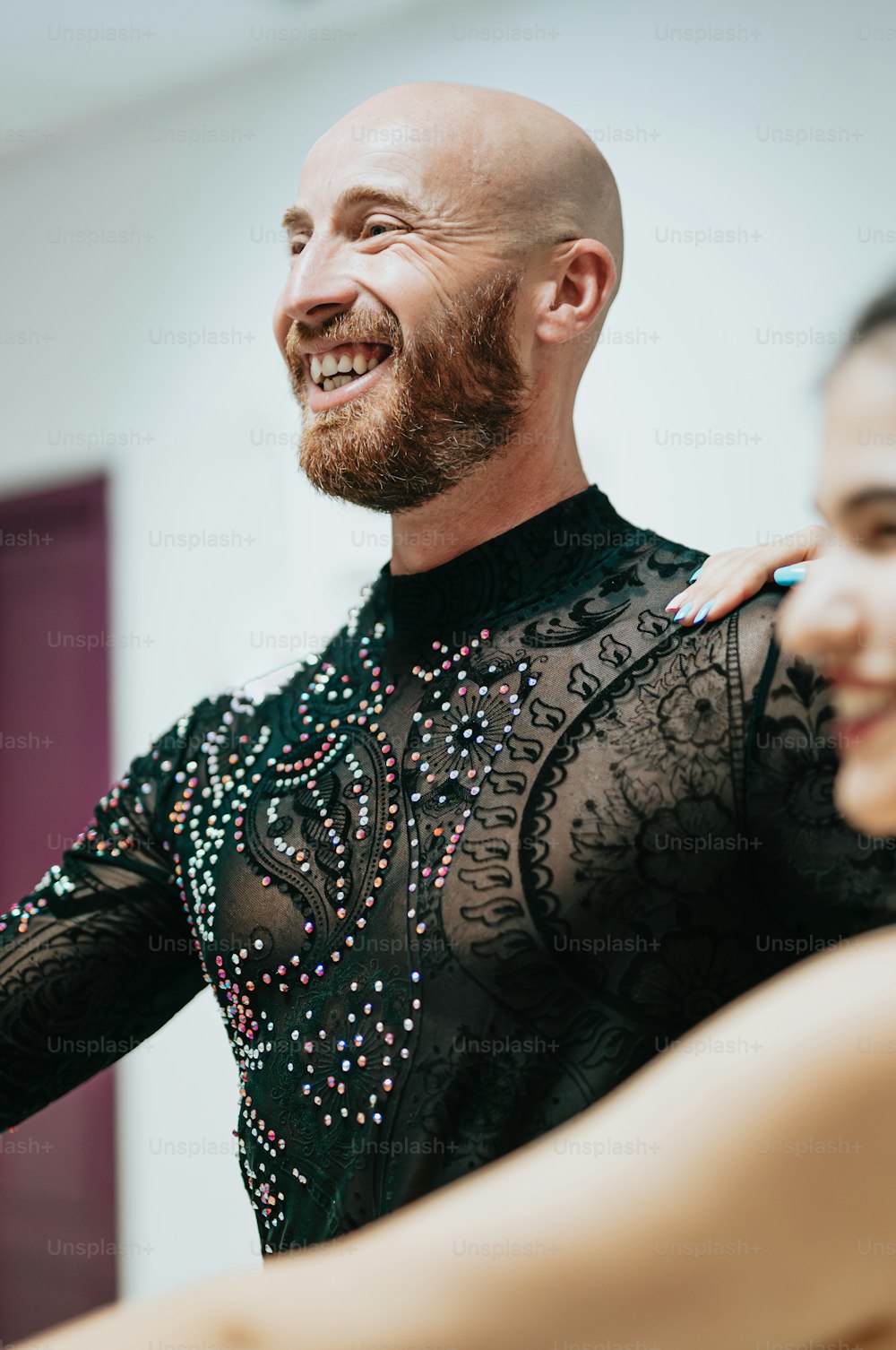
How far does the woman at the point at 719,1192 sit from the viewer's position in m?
0.58

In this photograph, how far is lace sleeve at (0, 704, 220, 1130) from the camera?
125 cm

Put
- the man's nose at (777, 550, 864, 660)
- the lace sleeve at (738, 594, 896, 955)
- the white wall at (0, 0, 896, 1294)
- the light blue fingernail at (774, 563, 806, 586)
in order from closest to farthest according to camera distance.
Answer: the man's nose at (777, 550, 864, 660)
the lace sleeve at (738, 594, 896, 955)
the light blue fingernail at (774, 563, 806, 586)
the white wall at (0, 0, 896, 1294)

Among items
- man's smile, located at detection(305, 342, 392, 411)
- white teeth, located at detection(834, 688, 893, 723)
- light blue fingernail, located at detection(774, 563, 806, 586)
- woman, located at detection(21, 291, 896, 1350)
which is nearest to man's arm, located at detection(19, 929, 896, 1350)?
woman, located at detection(21, 291, 896, 1350)

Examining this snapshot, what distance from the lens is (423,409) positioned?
118 cm

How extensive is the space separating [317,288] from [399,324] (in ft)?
0.28

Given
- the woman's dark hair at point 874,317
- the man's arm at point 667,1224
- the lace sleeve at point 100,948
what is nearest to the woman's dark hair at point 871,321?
the woman's dark hair at point 874,317

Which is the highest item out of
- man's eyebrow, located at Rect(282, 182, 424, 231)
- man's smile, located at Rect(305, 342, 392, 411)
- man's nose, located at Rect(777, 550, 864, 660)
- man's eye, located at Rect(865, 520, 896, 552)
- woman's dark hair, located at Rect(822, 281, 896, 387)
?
man's eyebrow, located at Rect(282, 182, 424, 231)

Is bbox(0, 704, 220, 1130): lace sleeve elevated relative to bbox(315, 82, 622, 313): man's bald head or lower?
lower

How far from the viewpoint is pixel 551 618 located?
1.18m

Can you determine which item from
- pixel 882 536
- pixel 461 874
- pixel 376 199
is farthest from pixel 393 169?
pixel 882 536

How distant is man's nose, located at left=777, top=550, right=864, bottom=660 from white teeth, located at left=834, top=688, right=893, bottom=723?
2cm

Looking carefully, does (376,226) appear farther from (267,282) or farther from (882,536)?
(267,282)

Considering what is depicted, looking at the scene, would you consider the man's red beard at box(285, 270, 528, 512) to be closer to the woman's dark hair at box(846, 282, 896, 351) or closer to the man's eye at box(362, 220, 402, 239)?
the man's eye at box(362, 220, 402, 239)

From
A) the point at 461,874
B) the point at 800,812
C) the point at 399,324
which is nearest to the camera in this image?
the point at 800,812
